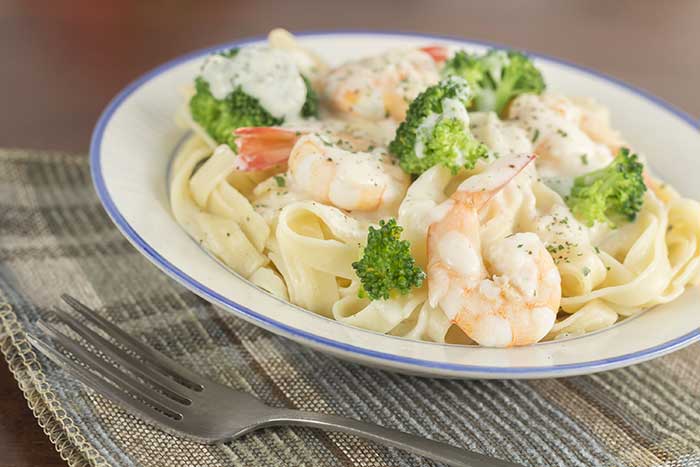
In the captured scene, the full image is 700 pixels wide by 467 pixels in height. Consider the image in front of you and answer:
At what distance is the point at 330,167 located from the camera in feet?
11.1

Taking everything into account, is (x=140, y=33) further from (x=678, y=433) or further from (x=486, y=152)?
(x=678, y=433)

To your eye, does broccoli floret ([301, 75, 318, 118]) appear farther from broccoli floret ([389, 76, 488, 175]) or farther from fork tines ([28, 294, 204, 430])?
fork tines ([28, 294, 204, 430])

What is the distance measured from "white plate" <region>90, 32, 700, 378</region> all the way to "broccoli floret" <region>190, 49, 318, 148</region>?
26cm

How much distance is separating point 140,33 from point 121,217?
10.6 ft

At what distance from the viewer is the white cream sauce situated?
13.0 feet

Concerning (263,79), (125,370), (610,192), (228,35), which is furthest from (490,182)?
(228,35)

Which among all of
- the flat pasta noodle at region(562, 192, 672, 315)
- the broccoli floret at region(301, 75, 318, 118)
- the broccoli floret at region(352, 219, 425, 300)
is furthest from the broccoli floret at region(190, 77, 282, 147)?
the flat pasta noodle at region(562, 192, 672, 315)

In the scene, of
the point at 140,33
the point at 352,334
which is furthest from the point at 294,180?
the point at 140,33

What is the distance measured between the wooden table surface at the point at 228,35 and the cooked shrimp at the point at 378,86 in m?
1.57

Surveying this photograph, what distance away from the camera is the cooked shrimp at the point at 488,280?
2.97 meters

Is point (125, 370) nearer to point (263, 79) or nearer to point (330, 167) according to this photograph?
point (330, 167)

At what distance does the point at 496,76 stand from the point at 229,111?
4.31ft

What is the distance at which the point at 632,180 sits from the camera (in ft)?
11.9

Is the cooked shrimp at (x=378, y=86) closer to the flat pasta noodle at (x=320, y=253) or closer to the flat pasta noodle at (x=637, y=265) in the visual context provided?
the flat pasta noodle at (x=320, y=253)
